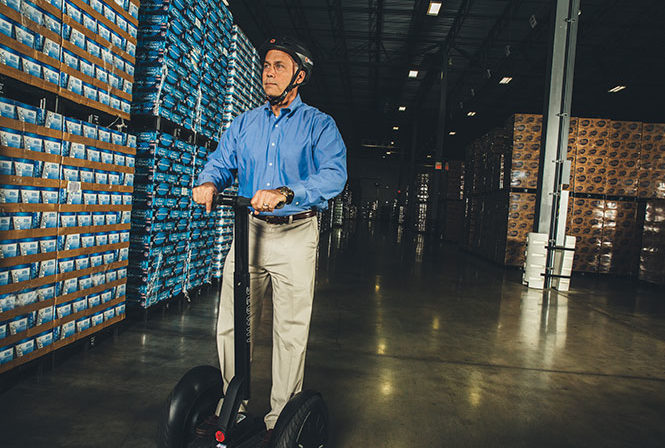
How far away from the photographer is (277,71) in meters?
2.01

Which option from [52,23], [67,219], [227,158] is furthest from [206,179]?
[52,23]

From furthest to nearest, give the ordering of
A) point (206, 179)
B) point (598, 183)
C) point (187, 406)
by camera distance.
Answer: point (598, 183) → point (206, 179) → point (187, 406)

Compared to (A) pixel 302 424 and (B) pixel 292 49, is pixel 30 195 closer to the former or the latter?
(B) pixel 292 49

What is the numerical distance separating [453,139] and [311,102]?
502 inches

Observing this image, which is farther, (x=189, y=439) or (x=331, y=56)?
(x=331, y=56)

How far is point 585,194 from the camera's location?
9492 millimetres

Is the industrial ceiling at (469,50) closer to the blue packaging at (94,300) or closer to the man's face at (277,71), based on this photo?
the man's face at (277,71)

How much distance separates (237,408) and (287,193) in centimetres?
91

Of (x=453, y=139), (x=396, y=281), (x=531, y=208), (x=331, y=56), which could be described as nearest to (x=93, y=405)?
(x=396, y=281)

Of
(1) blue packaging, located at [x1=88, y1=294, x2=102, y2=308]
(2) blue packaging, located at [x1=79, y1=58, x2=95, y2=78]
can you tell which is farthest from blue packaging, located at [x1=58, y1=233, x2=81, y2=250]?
(2) blue packaging, located at [x1=79, y1=58, x2=95, y2=78]

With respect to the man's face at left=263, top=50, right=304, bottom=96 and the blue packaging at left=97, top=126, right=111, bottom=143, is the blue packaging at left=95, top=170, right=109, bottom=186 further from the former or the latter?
the man's face at left=263, top=50, right=304, bottom=96

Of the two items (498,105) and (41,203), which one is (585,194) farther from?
(498,105)

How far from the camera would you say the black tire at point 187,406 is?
1773 millimetres

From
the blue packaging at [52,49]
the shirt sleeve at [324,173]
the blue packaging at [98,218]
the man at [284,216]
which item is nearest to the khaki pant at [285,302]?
the man at [284,216]
